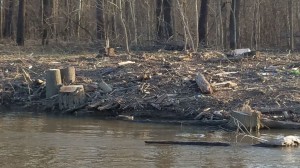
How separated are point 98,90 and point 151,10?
22295 mm

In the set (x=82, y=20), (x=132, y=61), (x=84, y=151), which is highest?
(x=82, y=20)

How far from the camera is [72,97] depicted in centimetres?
2006

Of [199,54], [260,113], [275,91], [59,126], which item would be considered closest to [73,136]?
[59,126]

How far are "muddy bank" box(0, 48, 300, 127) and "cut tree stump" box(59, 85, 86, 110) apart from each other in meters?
0.17

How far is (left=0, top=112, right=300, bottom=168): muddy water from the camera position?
12.6 m

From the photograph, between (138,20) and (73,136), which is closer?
(73,136)

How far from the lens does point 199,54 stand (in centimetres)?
2627

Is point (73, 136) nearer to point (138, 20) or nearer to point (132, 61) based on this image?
point (132, 61)

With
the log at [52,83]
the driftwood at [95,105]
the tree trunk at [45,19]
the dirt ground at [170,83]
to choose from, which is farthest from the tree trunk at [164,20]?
the driftwood at [95,105]

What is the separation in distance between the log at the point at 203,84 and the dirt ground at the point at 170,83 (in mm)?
153

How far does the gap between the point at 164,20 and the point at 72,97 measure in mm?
17230

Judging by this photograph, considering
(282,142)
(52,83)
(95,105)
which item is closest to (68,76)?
(52,83)

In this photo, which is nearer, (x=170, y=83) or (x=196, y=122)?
(x=196, y=122)

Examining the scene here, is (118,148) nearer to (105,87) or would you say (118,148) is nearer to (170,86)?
(170,86)
